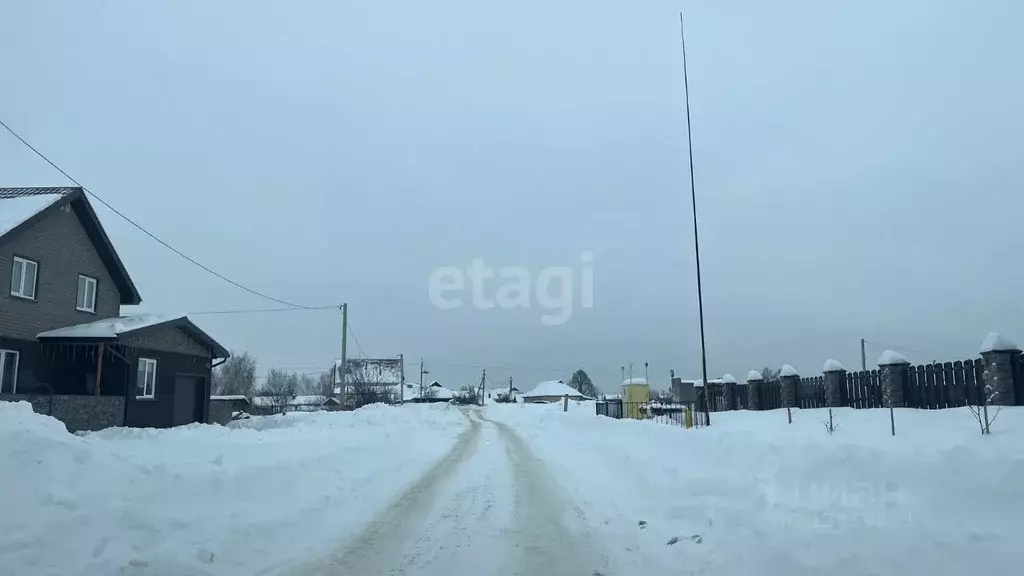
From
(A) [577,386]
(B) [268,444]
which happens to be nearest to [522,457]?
(B) [268,444]

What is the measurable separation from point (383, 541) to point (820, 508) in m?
5.37

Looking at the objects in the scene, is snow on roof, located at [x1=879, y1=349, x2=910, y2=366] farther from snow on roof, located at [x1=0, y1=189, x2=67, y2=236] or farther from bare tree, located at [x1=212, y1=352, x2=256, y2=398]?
bare tree, located at [x1=212, y1=352, x2=256, y2=398]

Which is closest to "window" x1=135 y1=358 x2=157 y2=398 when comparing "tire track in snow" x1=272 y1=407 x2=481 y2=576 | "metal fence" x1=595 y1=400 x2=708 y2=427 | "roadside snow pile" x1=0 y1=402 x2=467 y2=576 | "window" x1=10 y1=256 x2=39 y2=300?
"window" x1=10 y1=256 x2=39 y2=300

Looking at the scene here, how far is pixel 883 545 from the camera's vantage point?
7.20m

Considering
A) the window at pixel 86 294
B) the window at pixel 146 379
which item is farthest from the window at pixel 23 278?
the window at pixel 146 379

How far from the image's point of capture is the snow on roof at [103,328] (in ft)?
76.9

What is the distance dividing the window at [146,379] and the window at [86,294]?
3078 mm

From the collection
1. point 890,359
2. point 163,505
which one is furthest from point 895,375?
point 163,505

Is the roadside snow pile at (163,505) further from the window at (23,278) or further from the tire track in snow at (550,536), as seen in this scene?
the window at (23,278)

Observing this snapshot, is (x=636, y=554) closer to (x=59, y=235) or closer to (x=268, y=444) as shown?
(x=268, y=444)

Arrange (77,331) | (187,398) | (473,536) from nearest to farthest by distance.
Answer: (473,536)
(77,331)
(187,398)

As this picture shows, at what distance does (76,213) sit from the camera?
26.0 meters

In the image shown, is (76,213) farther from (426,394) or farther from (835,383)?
(426,394)

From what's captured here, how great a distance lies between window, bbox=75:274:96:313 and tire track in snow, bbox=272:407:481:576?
61.3 ft
